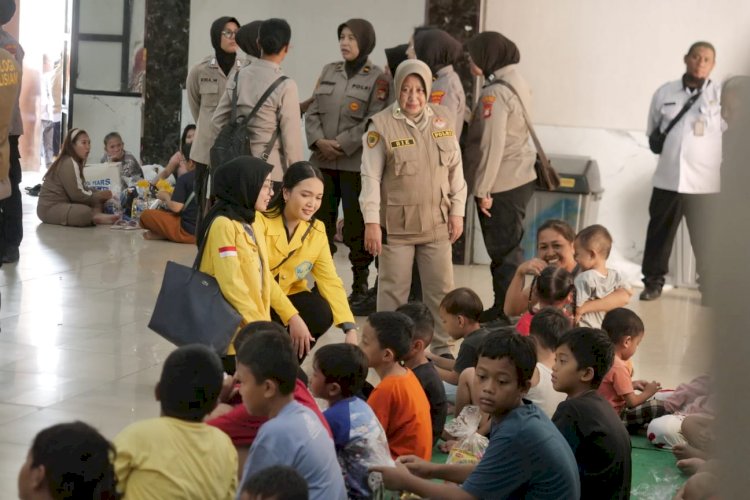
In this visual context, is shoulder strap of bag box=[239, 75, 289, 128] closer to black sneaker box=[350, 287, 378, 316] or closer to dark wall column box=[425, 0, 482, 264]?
black sneaker box=[350, 287, 378, 316]

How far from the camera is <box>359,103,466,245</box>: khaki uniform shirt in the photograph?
576 centimetres

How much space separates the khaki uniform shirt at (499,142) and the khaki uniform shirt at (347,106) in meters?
0.73

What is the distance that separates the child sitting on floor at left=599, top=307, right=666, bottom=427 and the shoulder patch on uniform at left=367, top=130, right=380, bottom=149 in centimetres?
165

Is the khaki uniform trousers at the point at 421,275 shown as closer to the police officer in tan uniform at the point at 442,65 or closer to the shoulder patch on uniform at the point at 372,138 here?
the shoulder patch on uniform at the point at 372,138

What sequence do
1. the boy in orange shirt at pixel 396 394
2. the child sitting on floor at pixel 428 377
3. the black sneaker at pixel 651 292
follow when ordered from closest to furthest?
the boy in orange shirt at pixel 396 394 → the child sitting on floor at pixel 428 377 → the black sneaker at pixel 651 292

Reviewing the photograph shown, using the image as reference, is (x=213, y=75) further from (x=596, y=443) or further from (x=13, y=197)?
(x=596, y=443)

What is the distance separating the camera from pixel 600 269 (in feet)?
17.7

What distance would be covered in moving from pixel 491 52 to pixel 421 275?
1538 mm

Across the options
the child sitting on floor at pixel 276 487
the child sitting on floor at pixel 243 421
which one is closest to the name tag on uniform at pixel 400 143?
the child sitting on floor at pixel 243 421

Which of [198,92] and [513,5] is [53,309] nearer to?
[198,92]

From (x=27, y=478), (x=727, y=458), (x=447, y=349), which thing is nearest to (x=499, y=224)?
(x=447, y=349)

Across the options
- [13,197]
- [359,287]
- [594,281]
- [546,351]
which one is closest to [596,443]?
[546,351]

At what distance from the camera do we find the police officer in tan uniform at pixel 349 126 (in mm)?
7082

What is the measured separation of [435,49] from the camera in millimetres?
6633
